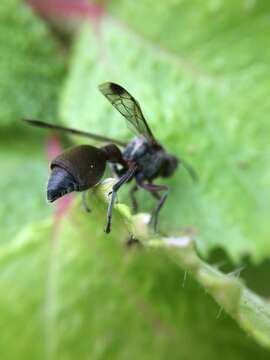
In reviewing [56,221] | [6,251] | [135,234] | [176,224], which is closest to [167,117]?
[176,224]

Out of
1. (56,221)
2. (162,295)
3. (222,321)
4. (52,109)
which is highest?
(52,109)

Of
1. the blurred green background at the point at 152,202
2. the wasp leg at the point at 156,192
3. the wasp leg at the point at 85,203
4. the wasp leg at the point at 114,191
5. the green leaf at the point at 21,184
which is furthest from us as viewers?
the green leaf at the point at 21,184

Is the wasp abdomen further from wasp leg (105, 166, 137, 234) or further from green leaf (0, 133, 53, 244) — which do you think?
green leaf (0, 133, 53, 244)

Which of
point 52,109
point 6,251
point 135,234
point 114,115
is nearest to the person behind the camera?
point 135,234

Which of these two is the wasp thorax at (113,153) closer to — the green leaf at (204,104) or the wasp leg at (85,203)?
the green leaf at (204,104)

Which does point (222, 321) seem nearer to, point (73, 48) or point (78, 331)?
point (78, 331)

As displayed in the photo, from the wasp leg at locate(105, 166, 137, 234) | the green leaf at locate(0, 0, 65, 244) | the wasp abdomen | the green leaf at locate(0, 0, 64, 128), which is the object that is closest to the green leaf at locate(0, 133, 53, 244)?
the green leaf at locate(0, 0, 65, 244)

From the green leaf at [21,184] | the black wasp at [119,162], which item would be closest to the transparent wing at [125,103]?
the black wasp at [119,162]

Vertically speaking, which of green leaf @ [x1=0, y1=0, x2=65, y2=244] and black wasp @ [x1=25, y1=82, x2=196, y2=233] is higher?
green leaf @ [x1=0, y1=0, x2=65, y2=244]
